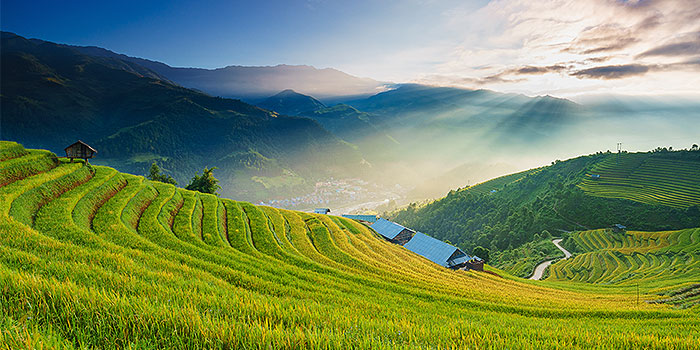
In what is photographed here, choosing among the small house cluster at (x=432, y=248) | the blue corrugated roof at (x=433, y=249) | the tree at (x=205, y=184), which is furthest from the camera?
the tree at (x=205, y=184)

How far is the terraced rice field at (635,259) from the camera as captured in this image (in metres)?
41.6

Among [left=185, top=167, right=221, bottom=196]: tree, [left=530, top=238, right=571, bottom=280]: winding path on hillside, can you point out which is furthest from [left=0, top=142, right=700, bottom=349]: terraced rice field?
[left=530, top=238, right=571, bottom=280]: winding path on hillside

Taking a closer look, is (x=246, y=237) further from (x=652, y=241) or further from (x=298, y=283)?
(x=652, y=241)

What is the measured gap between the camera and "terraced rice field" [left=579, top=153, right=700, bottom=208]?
253 feet

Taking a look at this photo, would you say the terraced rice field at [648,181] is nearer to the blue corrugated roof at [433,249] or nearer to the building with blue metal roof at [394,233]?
the blue corrugated roof at [433,249]

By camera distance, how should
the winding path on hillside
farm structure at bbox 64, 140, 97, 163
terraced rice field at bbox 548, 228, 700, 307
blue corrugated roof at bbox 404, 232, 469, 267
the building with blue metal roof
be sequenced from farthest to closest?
the winding path on hillside → the building with blue metal roof → terraced rice field at bbox 548, 228, 700, 307 → blue corrugated roof at bbox 404, 232, 469, 267 → farm structure at bbox 64, 140, 97, 163

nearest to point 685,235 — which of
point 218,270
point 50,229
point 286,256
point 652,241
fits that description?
point 652,241

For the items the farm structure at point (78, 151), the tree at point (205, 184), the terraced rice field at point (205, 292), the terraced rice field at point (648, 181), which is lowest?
the terraced rice field at point (648, 181)

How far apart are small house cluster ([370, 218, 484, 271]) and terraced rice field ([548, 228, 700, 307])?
19.6 metres

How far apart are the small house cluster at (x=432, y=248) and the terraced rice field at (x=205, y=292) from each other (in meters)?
15.0

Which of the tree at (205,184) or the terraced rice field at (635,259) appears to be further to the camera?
the tree at (205,184)

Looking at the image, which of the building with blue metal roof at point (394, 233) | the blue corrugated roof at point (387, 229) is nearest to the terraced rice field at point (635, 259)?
the building with blue metal roof at point (394, 233)

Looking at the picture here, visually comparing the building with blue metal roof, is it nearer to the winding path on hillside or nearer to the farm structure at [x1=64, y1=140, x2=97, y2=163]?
the winding path on hillside

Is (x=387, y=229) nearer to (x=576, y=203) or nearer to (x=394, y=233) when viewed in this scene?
(x=394, y=233)
